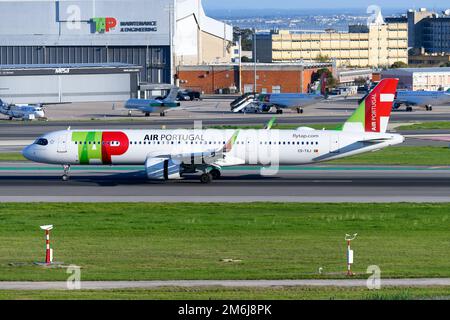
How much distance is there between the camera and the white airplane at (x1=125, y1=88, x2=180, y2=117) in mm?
131000

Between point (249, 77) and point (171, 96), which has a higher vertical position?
point (249, 77)

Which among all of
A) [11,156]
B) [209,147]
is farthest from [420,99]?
[209,147]

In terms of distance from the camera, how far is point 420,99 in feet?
450

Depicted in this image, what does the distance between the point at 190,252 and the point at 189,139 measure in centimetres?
2430

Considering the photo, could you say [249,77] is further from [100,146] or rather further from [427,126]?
[100,146]

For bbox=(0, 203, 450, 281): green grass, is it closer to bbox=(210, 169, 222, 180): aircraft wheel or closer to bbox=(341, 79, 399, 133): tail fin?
bbox=(210, 169, 222, 180): aircraft wheel

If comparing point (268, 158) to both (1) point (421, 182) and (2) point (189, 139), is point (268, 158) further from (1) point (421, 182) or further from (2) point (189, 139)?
(1) point (421, 182)

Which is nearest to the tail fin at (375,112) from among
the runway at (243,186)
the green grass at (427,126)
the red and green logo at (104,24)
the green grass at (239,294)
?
the runway at (243,186)

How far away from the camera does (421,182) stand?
61531mm

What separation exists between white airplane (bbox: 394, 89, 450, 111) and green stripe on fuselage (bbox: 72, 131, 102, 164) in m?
80.8

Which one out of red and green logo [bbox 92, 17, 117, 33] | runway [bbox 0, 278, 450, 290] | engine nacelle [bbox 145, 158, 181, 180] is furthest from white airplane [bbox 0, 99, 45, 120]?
runway [bbox 0, 278, 450, 290]

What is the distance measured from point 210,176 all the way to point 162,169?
9.91 ft

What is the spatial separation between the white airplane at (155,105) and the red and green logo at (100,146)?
6782 centimetres
